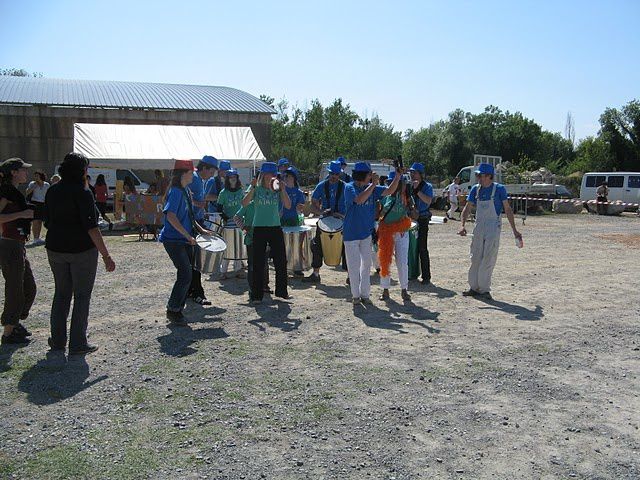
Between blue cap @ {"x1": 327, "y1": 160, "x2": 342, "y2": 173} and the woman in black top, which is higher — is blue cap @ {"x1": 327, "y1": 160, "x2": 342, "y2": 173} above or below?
above

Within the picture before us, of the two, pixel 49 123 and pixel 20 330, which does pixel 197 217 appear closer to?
pixel 20 330

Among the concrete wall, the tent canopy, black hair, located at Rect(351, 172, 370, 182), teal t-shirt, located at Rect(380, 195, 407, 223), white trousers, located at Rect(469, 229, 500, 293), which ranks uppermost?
the concrete wall

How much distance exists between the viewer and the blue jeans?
24.9ft

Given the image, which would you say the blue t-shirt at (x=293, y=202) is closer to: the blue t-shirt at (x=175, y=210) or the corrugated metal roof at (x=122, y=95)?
the blue t-shirt at (x=175, y=210)

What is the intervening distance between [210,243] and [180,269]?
0.72 metres

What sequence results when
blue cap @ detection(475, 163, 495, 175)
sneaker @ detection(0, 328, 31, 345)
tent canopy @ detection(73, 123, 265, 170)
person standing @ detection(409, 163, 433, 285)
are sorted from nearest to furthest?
sneaker @ detection(0, 328, 31, 345) → blue cap @ detection(475, 163, 495, 175) → person standing @ detection(409, 163, 433, 285) → tent canopy @ detection(73, 123, 265, 170)

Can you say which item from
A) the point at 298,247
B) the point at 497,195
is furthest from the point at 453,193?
the point at 497,195

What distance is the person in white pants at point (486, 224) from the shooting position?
9164mm

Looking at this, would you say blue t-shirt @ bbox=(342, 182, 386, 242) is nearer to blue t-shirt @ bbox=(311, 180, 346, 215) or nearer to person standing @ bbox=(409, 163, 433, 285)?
blue t-shirt @ bbox=(311, 180, 346, 215)

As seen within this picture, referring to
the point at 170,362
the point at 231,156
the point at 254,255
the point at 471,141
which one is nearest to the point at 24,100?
the point at 231,156

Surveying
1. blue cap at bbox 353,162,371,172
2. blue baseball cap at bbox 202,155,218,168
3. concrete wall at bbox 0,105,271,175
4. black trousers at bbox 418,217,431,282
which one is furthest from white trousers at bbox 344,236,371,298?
concrete wall at bbox 0,105,271,175

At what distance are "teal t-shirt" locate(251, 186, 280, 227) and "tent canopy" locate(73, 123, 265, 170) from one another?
12361 millimetres

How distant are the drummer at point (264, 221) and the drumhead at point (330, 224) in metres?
1.06

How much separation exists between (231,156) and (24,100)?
17840 mm
